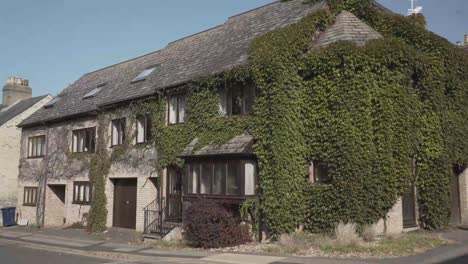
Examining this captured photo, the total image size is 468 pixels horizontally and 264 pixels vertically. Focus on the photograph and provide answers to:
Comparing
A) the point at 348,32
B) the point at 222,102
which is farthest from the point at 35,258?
the point at 348,32

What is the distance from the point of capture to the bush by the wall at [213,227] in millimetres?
14734

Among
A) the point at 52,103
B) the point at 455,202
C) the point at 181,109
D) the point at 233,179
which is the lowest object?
the point at 455,202

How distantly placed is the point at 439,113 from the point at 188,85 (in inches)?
391

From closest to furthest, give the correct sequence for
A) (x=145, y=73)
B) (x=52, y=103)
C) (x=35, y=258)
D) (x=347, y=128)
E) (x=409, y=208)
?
(x=35, y=258) → (x=347, y=128) → (x=409, y=208) → (x=145, y=73) → (x=52, y=103)

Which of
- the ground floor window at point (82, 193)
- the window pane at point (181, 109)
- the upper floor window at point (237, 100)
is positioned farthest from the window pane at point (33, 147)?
the upper floor window at point (237, 100)

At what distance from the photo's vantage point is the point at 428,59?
16.9 meters

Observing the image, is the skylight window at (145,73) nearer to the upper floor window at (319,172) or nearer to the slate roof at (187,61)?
the slate roof at (187,61)

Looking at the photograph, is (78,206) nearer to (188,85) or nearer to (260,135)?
(188,85)

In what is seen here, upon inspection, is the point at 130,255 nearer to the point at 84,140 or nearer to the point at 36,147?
the point at 84,140

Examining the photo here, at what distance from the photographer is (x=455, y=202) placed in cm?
1872

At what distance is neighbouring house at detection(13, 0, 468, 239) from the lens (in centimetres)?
1628

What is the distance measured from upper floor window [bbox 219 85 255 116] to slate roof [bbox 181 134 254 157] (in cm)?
121

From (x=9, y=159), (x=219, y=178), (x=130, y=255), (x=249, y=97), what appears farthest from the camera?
(x=9, y=159)

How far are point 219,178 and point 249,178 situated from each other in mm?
1167
